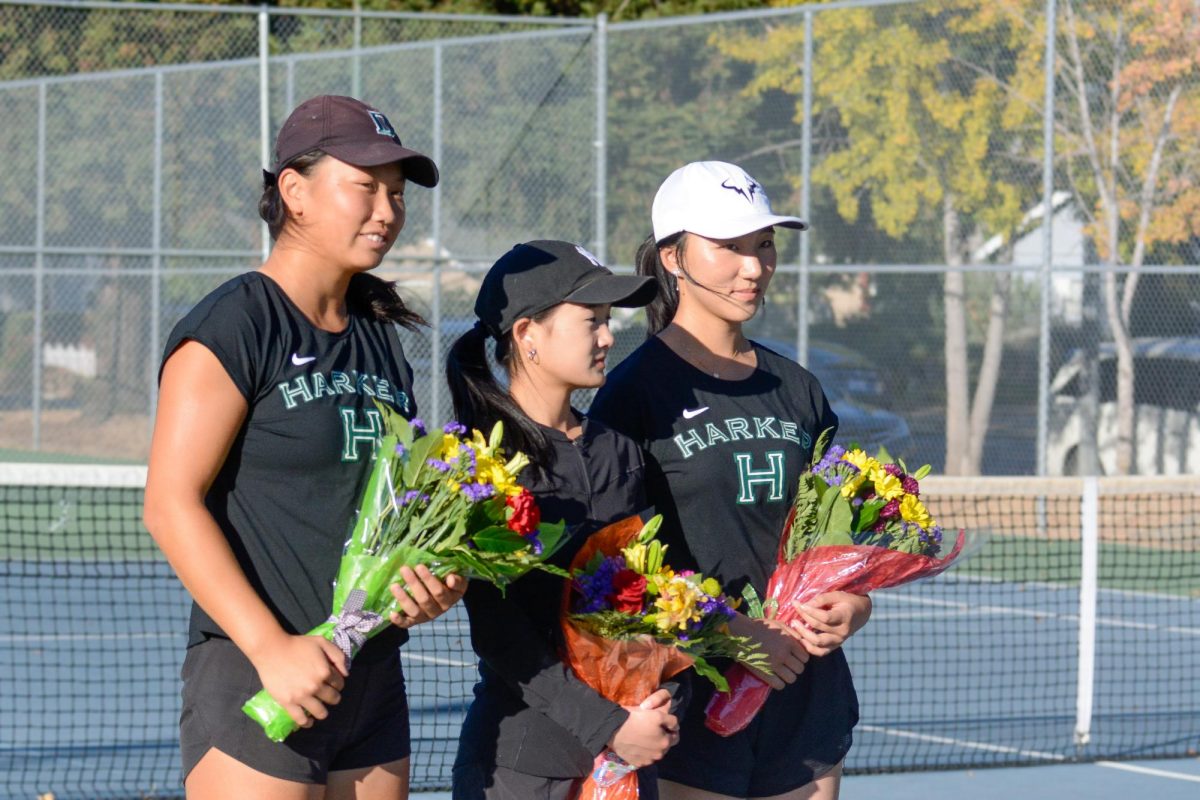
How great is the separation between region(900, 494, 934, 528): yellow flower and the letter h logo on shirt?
0.91 feet

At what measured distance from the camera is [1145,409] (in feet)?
38.6

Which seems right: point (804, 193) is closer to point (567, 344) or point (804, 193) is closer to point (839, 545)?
point (839, 545)

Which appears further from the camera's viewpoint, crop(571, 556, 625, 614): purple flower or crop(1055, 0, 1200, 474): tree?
crop(1055, 0, 1200, 474): tree

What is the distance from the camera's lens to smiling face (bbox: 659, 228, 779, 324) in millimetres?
3559

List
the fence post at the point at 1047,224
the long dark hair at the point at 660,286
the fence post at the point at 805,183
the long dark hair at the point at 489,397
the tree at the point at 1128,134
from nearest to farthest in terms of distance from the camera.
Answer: the long dark hair at the point at 489,397 → the long dark hair at the point at 660,286 → the tree at the point at 1128,134 → the fence post at the point at 1047,224 → the fence post at the point at 805,183

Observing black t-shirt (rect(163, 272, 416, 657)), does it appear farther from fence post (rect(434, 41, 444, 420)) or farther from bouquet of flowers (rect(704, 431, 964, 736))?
fence post (rect(434, 41, 444, 420))

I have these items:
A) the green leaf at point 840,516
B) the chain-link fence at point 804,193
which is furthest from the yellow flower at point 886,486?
the chain-link fence at point 804,193

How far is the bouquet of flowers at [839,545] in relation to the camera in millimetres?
3365

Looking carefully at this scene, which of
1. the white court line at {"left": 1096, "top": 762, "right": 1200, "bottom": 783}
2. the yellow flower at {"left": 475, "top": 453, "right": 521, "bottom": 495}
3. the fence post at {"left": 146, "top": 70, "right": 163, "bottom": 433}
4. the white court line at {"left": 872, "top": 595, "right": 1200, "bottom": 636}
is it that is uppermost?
the fence post at {"left": 146, "top": 70, "right": 163, "bottom": 433}

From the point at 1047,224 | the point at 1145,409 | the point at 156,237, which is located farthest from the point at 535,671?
the point at 156,237

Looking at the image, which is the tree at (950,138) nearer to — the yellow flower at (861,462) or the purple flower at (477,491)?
the yellow flower at (861,462)

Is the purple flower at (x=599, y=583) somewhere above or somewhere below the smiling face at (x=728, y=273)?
below

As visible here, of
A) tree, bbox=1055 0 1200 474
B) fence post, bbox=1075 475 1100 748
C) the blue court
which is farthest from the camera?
tree, bbox=1055 0 1200 474

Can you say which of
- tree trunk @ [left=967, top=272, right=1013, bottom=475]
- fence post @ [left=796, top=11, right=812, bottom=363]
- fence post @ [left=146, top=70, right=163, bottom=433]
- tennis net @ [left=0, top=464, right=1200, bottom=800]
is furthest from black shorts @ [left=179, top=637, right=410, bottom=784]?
fence post @ [left=146, top=70, right=163, bottom=433]
